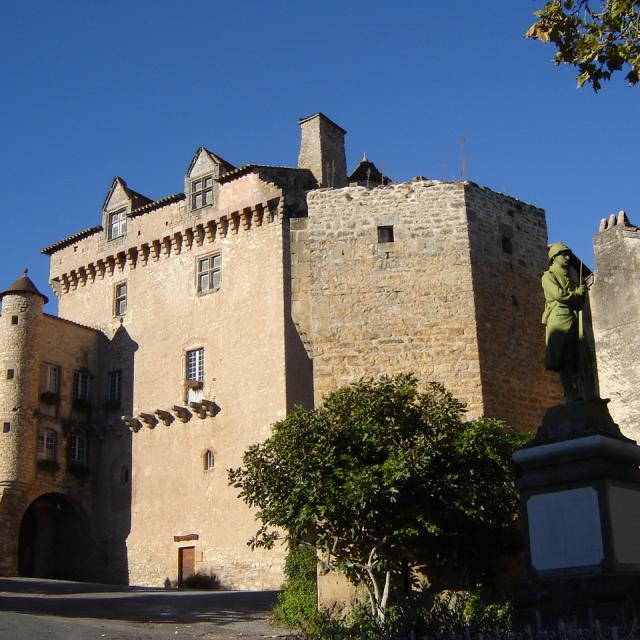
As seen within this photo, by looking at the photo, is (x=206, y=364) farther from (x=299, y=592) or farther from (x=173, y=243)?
(x=299, y=592)

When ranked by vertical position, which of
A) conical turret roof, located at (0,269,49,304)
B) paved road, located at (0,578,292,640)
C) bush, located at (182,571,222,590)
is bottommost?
paved road, located at (0,578,292,640)

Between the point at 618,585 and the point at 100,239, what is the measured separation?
100 ft

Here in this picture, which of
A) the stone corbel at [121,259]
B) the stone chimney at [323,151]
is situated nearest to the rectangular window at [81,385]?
the stone corbel at [121,259]

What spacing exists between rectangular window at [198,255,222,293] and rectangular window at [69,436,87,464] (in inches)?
291

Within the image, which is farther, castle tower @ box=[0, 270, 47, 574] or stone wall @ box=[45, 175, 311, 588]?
castle tower @ box=[0, 270, 47, 574]

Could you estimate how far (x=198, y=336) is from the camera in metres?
32.2

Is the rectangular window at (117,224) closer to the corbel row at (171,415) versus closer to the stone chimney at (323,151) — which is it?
the corbel row at (171,415)

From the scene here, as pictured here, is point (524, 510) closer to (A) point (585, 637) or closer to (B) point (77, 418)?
(A) point (585, 637)

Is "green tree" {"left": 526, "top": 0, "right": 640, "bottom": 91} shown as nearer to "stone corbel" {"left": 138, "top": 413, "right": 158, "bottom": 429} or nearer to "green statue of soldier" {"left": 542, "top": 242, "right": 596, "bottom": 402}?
"green statue of soldier" {"left": 542, "top": 242, "right": 596, "bottom": 402}

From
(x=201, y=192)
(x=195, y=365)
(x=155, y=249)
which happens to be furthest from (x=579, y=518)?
(x=155, y=249)

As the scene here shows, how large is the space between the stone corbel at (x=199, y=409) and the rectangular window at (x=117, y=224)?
880 cm

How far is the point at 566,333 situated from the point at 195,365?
870 inches

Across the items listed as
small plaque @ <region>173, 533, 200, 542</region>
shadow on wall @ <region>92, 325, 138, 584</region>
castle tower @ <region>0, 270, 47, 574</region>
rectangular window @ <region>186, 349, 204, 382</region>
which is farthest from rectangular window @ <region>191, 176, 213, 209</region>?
small plaque @ <region>173, 533, 200, 542</region>

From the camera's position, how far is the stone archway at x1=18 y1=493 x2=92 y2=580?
1345 inches
